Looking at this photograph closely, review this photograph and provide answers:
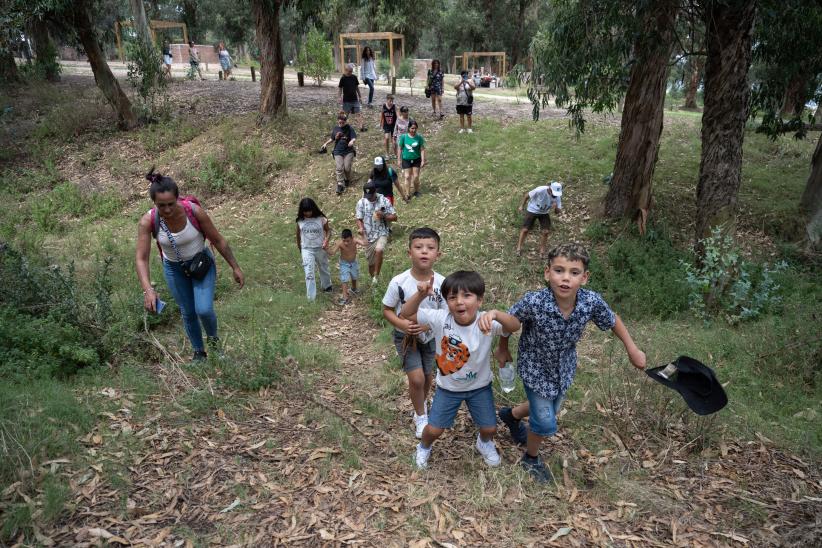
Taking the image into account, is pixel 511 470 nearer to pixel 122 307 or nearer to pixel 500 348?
pixel 500 348

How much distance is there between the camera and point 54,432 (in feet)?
12.1

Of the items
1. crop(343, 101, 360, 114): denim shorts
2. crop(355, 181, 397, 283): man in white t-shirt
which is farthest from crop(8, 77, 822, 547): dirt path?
crop(343, 101, 360, 114): denim shorts

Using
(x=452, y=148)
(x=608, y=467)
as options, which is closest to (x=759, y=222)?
(x=452, y=148)

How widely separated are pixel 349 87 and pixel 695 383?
556 inches

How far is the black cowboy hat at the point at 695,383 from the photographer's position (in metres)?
3.50

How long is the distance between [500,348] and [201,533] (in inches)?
84.6

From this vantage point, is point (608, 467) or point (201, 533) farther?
point (608, 467)

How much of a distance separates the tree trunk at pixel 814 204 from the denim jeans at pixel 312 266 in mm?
8280

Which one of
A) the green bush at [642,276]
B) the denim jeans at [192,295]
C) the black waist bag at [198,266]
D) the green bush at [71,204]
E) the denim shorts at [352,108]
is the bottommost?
the green bush at [642,276]

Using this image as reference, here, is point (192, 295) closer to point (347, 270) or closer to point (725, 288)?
point (347, 270)

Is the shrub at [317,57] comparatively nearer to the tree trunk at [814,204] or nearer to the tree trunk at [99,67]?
the tree trunk at [99,67]

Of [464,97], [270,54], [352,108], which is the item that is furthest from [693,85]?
[270,54]

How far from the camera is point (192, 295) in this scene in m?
4.95

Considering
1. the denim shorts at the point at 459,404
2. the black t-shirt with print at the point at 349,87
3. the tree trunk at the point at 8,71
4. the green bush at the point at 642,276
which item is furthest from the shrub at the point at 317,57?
the denim shorts at the point at 459,404
